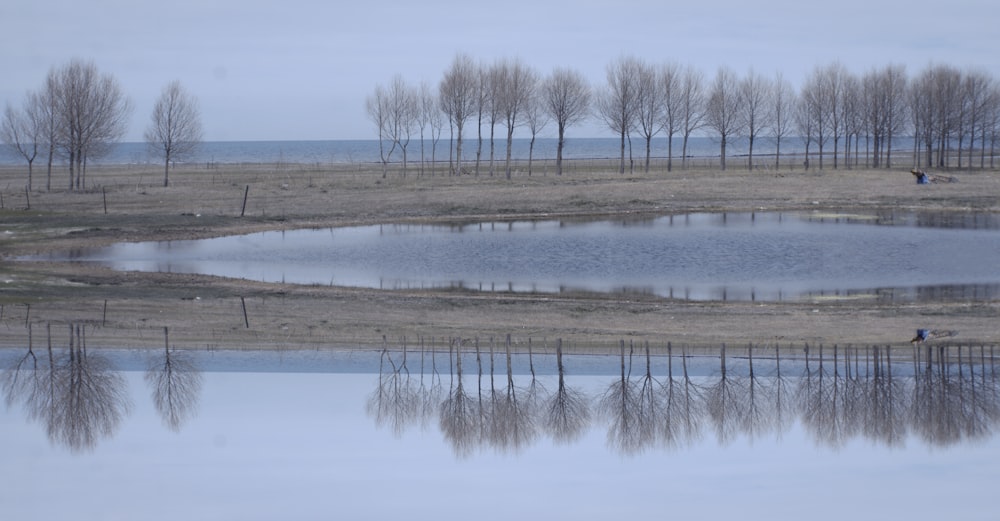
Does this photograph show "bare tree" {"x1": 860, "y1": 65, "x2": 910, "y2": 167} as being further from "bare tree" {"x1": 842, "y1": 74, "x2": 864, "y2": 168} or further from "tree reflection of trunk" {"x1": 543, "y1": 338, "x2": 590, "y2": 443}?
"tree reflection of trunk" {"x1": 543, "y1": 338, "x2": 590, "y2": 443}

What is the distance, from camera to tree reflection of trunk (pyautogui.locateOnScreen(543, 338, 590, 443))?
15.1 metres

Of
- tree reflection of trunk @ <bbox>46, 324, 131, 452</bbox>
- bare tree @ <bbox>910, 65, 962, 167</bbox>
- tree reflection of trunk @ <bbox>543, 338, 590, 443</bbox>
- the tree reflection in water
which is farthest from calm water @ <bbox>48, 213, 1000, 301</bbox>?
bare tree @ <bbox>910, 65, 962, 167</bbox>

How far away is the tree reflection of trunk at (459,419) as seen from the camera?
575 inches

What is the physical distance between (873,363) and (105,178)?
7843 cm

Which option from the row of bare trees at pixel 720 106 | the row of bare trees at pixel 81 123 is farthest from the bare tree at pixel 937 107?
the row of bare trees at pixel 81 123

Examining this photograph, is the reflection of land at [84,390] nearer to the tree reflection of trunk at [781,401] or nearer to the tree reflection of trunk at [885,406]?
the tree reflection of trunk at [781,401]

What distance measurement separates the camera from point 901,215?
5291cm

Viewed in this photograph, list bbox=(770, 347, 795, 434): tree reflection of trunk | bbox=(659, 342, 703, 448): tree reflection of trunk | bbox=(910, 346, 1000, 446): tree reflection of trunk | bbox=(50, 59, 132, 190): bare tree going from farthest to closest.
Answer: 1. bbox=(50, 59, 132, 190): bare tree
2. bbox=(770, 347, 795, 434): tree reflection of trunk
3. bbox=(659, 342, 703, 448): tree reflection of trunk
4. bbox=(910, 346, 1000, 446): tree reflection of trunk

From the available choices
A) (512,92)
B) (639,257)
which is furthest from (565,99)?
(639,257)

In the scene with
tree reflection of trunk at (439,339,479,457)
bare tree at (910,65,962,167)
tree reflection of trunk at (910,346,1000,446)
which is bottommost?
tree reflection of trunk at (439,339,479,457)

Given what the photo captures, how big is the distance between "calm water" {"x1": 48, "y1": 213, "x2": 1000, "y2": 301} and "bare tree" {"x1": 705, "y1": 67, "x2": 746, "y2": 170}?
41134 millimetres

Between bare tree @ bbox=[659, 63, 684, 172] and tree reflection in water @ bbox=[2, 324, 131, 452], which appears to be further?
bare tree @ bbox=[659, 63, 684, 172]

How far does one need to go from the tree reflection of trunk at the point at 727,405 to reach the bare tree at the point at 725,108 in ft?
244

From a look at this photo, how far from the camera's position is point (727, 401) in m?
16.6
